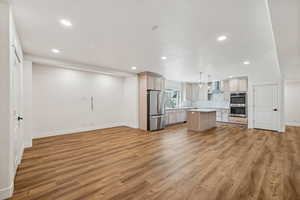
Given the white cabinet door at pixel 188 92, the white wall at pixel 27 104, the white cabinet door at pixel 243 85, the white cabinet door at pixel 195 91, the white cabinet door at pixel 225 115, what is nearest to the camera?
the white wall at pixel 27 104

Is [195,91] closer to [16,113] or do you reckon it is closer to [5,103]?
[16,113]

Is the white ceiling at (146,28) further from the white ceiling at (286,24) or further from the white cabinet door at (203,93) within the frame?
the white cabinet door at (203,93)

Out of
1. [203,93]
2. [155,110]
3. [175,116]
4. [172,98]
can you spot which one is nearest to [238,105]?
[203,93]

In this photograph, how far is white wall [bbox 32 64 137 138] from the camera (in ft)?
15.5

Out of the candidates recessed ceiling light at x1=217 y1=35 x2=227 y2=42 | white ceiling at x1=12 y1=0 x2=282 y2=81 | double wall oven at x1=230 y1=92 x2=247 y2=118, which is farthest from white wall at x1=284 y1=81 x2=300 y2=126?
recessed ceiling light at x1=217 y1=35 x2=227 y2=42

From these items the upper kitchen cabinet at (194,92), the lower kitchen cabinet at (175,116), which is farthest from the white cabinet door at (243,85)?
the lower kitchen cabinet at (175,116)

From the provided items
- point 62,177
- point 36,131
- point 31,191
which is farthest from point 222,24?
point 36,131

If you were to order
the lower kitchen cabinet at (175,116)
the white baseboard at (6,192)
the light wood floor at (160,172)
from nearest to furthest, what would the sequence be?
the white baseboard at (6,192) < the light wood floor at (160,172) < the lower kitchen cabinet at (175,116)

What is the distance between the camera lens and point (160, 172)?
2506 mm

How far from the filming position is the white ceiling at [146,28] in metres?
1.87

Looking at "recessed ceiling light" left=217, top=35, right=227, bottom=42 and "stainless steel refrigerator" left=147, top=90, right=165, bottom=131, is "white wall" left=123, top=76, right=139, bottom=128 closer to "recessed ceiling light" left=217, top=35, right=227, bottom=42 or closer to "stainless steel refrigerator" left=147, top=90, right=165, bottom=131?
"stainless steel refrigerator" left=147, top=90, right=165, bottom=131

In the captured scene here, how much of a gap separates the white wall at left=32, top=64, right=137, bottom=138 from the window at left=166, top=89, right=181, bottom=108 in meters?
2.70

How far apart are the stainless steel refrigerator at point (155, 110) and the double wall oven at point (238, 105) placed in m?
3.96

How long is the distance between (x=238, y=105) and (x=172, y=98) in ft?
12.0
